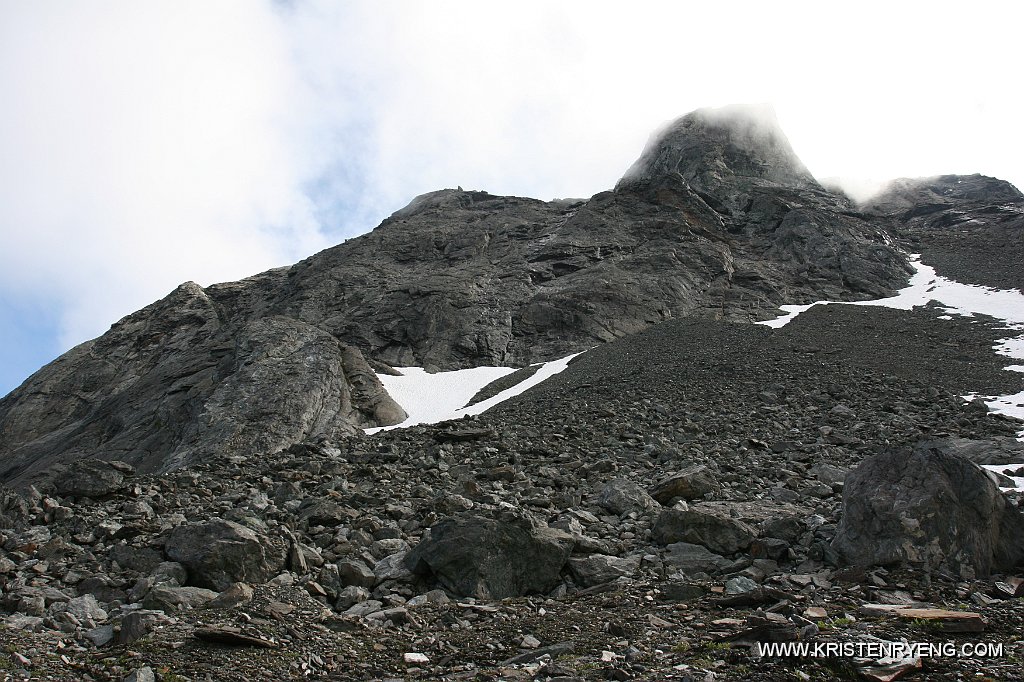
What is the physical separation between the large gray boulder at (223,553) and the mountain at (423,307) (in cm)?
1561

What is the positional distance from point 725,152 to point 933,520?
8867 cm

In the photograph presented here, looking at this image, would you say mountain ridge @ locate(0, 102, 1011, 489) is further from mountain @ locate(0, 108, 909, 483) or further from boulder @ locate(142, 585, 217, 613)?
boulder @ locate(142, 585, 217, 613)

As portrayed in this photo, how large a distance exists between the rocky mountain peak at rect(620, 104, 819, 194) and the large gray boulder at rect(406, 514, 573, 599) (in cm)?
7575

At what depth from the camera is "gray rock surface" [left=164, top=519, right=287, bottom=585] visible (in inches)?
331

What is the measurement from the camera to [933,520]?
27.4 feet

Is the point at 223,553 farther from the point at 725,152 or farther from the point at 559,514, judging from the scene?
the point at 725,152

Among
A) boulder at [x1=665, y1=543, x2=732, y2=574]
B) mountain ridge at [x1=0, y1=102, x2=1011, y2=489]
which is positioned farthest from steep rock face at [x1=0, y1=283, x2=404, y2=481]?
boulder at [x1=665, y1=543, x2=732, y2=574]

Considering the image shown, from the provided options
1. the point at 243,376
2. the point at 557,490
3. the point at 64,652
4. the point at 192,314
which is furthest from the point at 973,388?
the point at 192,314

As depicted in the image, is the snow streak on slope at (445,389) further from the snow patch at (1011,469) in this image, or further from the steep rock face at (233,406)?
the snow patch at (1011,469)

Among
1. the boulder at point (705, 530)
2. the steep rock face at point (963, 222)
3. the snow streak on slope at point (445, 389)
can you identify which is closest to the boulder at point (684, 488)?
the boulder at point (705, 530)

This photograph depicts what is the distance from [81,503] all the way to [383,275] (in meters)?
48.3

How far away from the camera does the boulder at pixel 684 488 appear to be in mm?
12047

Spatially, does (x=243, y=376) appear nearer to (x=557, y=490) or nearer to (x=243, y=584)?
(x=557, y=490)

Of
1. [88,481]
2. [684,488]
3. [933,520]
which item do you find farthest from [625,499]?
[88,481]
